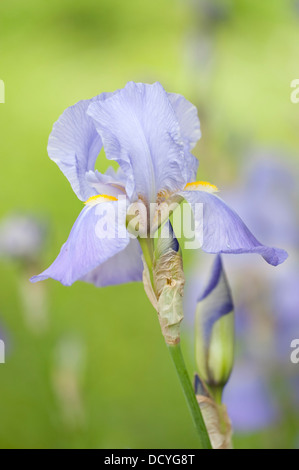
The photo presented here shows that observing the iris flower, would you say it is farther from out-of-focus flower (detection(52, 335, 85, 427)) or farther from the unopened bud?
out-of-focus flower (detection(52, 335, 85, 427))

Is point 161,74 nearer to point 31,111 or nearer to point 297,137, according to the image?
point 31,111

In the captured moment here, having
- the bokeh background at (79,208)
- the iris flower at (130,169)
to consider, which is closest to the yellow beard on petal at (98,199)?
the iris flower at (130,169)

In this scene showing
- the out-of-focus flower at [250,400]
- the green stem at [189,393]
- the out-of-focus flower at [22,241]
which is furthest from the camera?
the out-of-focus flower at [22,241]

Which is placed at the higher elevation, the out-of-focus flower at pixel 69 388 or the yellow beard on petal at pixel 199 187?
the yellow beard on petal at pixel 199 187

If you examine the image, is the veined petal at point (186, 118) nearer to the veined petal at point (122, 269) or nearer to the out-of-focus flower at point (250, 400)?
the veined petal at point (122, 269)

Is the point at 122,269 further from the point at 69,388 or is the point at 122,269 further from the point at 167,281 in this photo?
the point at 69,388

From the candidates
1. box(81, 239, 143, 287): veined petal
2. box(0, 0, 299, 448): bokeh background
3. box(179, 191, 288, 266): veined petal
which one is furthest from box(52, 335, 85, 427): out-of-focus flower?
box(179, 191, 288, 266): veined petal

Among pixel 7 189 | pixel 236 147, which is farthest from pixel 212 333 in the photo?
pixel 7 189
